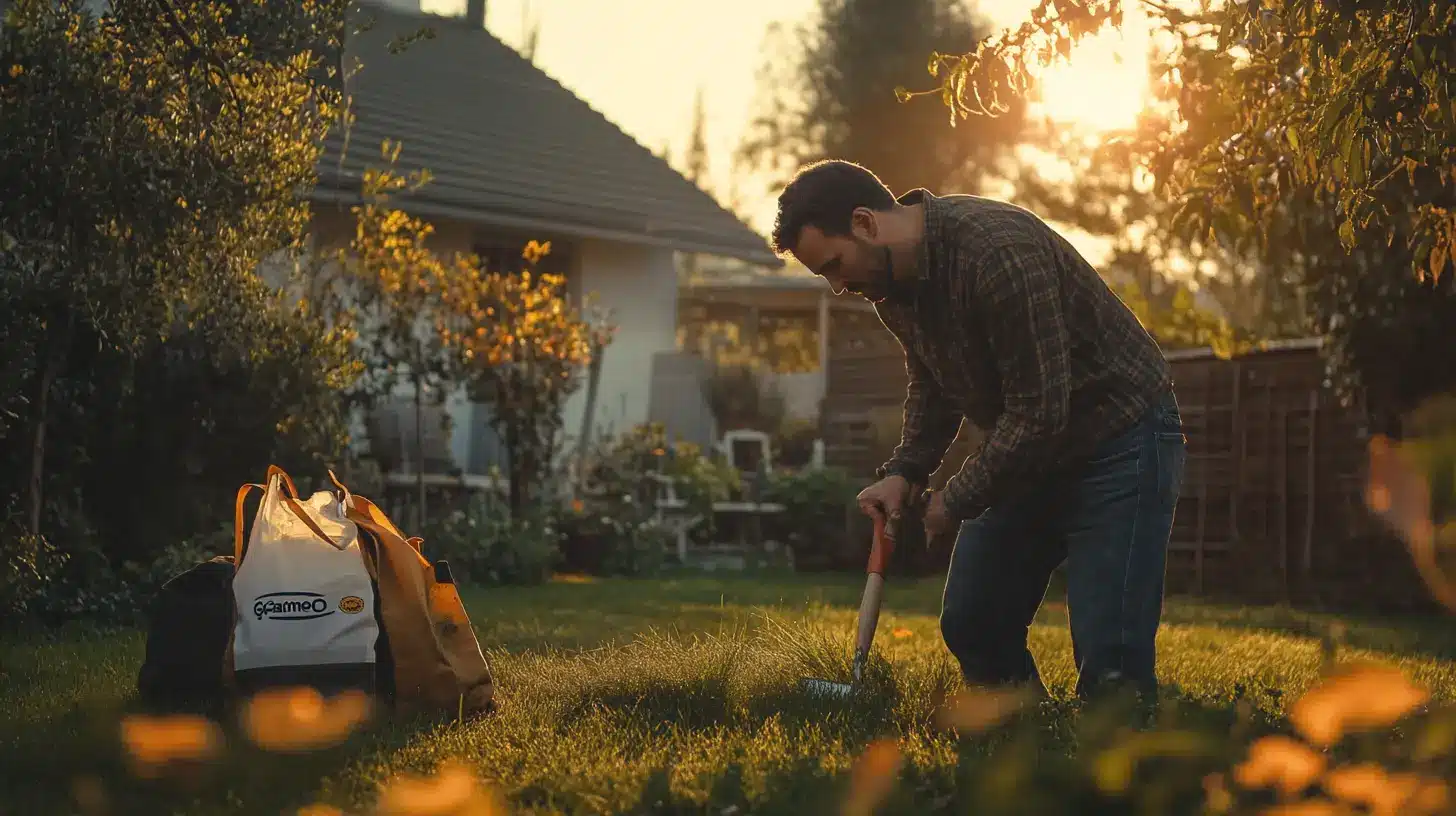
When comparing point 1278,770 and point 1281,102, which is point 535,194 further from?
point 1278,770

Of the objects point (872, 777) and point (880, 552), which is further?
point (880, 552)

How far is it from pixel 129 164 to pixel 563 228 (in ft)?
25.8

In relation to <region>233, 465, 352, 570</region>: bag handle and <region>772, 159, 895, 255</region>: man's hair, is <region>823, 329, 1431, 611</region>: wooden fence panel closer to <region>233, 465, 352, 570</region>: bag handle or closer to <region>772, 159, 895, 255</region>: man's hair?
<region>772, 159, 895, 255</region>: man's hair

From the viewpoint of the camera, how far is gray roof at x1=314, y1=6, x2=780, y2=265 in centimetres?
1421

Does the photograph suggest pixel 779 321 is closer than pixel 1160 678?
No

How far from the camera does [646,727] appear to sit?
14.8 feet

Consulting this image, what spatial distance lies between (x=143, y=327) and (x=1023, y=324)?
192 inches

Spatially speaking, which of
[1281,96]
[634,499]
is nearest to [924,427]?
[1281,96]

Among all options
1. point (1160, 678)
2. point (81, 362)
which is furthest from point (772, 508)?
point (1160, 678)

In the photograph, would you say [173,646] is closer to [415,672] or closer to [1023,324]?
[415,672]

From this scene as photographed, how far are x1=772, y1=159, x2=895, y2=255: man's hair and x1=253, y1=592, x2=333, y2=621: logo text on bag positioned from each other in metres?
1.68

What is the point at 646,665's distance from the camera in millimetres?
5070

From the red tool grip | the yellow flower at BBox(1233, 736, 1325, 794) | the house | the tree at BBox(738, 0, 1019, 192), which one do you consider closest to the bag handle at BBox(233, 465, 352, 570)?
the red tool grip

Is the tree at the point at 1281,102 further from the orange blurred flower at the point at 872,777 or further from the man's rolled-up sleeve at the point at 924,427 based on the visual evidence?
the orange blurred flower at the point at 872,777
